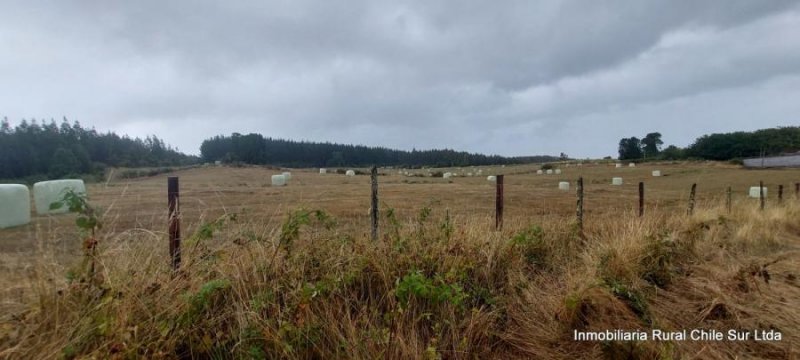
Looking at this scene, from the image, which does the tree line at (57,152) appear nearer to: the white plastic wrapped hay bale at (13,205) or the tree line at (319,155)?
the tree line at (319,155)

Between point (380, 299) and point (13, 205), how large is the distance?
14123 millimetres

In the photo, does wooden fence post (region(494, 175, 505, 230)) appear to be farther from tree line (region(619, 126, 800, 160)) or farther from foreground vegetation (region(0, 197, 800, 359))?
tree line (region(619, 126, 800, 160))

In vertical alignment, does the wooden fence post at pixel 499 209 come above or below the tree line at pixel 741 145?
below

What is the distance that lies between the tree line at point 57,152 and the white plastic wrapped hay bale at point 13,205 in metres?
62.2

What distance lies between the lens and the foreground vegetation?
91.9 inches

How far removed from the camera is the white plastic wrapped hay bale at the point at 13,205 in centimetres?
1108

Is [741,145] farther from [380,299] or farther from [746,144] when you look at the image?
[380,299]

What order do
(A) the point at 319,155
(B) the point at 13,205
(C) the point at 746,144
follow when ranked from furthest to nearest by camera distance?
(A) the point at 319,155, (C) the point at 746,144, (B) the point at 13,205

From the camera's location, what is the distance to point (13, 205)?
11.3m

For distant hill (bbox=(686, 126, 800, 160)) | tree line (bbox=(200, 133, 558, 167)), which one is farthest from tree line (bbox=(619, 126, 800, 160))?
tree line (bbox=(200, 133, 558, 167))

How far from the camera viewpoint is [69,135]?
279 ft

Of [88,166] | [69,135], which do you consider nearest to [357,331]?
[88,166]

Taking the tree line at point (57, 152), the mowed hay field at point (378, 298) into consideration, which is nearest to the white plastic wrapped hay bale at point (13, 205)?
the mowed hay field at point (378, 298)

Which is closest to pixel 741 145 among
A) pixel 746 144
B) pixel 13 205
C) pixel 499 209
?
pixel 746 144
